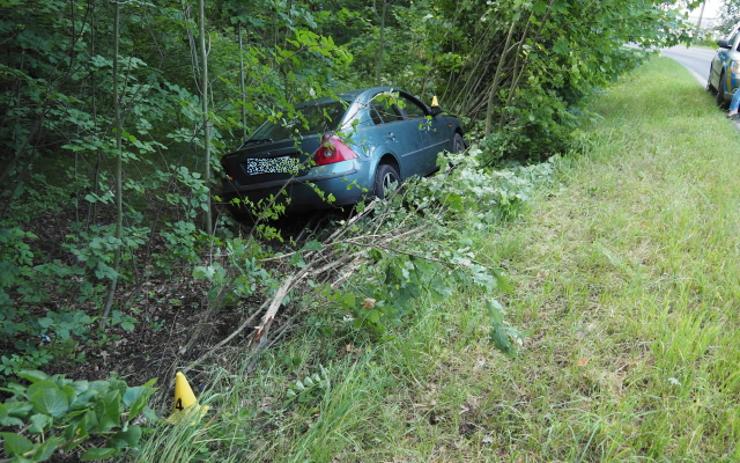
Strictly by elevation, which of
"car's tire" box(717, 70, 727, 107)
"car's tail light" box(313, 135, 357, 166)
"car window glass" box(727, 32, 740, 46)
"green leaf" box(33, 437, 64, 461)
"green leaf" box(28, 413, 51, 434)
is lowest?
"green leaf" box(33, 437, 64, 461)

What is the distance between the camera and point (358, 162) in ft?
16.8

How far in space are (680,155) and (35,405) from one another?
6.80 meters

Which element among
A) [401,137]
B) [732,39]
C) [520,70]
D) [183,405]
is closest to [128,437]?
[183,405]

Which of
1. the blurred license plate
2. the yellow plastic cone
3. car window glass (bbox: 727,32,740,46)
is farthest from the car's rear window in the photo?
car window glass (bbox: 727,32,740,46)

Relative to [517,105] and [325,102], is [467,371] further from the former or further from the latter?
[517,105]

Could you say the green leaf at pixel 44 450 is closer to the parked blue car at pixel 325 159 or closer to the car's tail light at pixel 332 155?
the parked blue car at pixel 325 159

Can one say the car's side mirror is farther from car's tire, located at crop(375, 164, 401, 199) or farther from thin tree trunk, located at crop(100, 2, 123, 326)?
thin tree trunk, located at crop(100, 2, 123, 326)

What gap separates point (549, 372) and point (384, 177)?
3.40 meters

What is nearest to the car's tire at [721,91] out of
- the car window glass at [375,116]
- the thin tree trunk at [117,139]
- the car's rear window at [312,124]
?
the car window glass at [375,116]

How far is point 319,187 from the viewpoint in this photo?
493 centimetres

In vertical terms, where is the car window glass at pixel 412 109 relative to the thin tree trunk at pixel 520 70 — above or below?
below

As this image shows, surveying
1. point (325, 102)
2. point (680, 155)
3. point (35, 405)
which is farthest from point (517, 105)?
point (35, 405)

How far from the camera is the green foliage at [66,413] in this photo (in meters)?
1.22

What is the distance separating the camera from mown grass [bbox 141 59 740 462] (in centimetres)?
214
